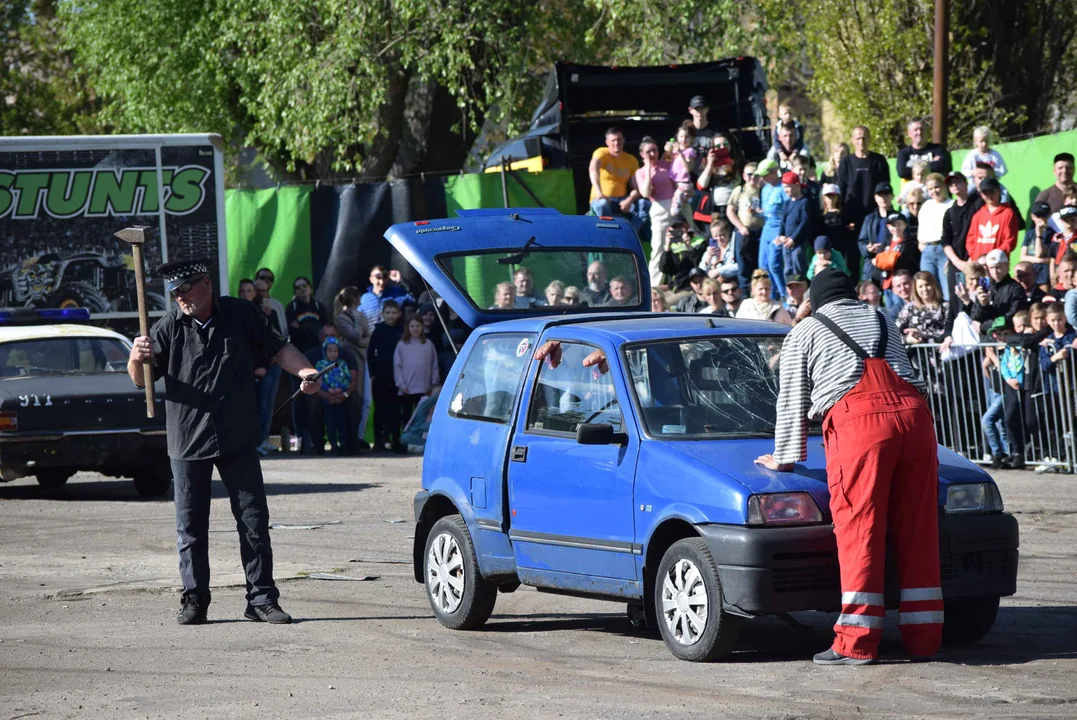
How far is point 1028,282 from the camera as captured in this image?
16.1 m

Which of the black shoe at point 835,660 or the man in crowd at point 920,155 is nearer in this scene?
the black shoe at point 835,660

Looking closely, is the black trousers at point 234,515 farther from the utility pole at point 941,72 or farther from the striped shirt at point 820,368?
the utility pole at point 941,72

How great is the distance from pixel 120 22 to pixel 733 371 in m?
25.1

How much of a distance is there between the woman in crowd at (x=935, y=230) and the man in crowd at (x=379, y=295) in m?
6.35

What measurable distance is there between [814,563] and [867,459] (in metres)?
0.52

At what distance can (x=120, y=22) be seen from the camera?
3097 cm

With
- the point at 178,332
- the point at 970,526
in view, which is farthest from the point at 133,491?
the point at 970,526

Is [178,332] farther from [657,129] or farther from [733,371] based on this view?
[657,129]

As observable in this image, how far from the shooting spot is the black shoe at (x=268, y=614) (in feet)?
29.6

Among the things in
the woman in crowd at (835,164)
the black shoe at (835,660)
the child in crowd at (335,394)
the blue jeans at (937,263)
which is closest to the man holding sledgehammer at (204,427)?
the black shoe at (835,660)

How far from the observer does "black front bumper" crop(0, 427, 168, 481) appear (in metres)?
14.8

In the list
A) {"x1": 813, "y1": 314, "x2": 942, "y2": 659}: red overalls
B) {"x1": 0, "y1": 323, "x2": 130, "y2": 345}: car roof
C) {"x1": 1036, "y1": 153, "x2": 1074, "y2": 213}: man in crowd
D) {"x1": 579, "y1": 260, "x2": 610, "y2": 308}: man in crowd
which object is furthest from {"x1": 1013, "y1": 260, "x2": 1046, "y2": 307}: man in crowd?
{"x1": 813, "y1": 314, "x2": 942, "y2": 659}: red overalls

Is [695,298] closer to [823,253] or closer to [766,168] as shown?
[823,253]

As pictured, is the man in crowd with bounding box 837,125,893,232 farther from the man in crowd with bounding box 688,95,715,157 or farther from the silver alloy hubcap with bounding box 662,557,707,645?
the silver alloy hubcap with bounding box 662,557,707,645
